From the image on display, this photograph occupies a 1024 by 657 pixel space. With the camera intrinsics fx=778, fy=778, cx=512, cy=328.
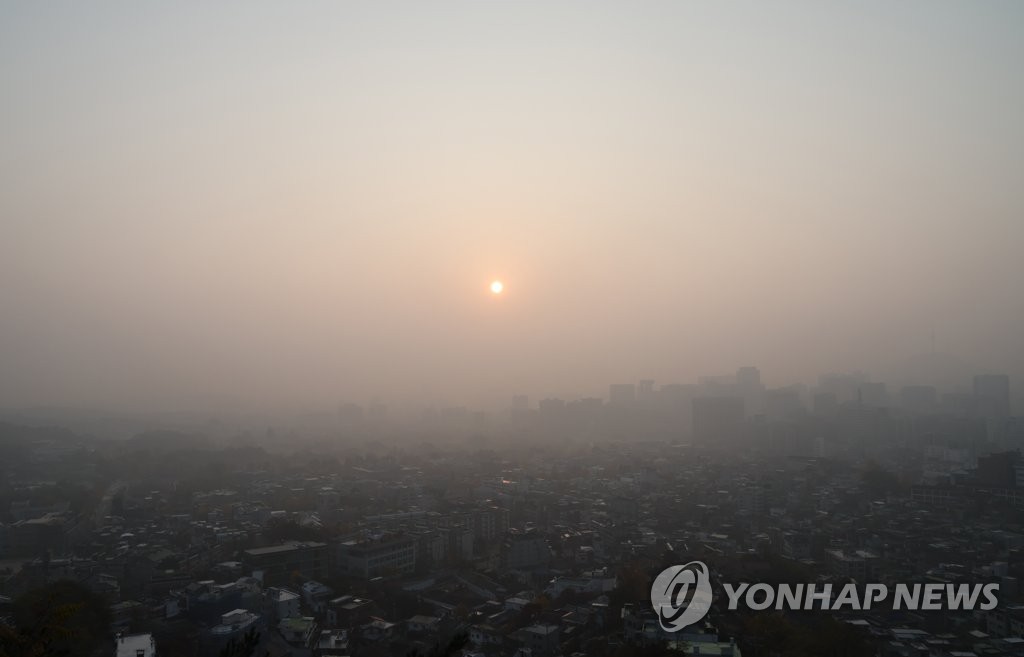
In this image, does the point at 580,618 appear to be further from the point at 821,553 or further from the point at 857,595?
the point at 821,553

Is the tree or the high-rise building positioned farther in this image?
the high-rise building

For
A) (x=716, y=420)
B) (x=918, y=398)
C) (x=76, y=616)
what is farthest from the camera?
(x=918, y=398)

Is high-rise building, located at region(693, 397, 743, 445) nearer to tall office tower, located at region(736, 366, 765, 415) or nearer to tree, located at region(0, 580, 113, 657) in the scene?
tall office tower, located at region(736, 366, 765, 415)

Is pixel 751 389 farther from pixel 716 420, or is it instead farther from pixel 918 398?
pixel 716 420

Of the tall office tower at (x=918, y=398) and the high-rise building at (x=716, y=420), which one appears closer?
the high-rise building at (x=716, y=420)

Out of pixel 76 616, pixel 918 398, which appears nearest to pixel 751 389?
pixel 918 398

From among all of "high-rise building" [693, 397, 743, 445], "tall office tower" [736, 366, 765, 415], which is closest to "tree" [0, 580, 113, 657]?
"high-rise building" [693, 397, 743, 445]

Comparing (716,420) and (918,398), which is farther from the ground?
(918,398)

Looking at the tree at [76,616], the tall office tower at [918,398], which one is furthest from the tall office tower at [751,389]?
the tree at [76,616]

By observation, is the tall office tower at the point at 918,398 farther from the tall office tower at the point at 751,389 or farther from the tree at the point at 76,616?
the tree at the point at 76,616

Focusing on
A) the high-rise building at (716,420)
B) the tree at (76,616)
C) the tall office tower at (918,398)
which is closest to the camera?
the tree at (76,616)

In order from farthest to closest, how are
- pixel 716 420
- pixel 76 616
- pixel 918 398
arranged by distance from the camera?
pixel 918 398, pixel 716 420, pixel 76 616

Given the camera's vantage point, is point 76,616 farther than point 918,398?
No
